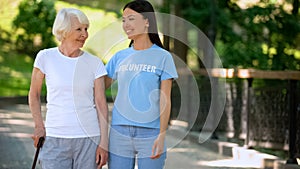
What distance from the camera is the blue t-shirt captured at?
350cm

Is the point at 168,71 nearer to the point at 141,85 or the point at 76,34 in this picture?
the point at 141,85

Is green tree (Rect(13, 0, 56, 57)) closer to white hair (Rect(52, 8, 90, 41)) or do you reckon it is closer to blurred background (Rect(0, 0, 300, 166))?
blurred background (Rect(0, 0, 300, 166))

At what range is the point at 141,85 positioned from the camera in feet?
11.5

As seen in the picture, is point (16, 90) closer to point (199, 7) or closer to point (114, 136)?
point (199, 7)

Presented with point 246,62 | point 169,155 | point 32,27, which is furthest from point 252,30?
point 32,27

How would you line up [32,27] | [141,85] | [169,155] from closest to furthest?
[141,85]
[169,155]
[32,27]

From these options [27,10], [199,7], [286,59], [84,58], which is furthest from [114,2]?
[84,58]

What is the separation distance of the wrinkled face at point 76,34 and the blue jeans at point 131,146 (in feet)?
1.64

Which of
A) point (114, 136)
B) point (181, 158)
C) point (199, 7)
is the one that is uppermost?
point (199, 7)

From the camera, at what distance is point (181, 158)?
884 centimetres

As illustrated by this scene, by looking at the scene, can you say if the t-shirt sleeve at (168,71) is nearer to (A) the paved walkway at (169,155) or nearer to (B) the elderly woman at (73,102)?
(B) the elderly woman at (73,102)

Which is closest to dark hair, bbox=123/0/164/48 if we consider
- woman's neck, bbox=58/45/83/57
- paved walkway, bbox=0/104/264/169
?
woman's neck, bbox=58/45/83/57

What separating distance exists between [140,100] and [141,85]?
0.26 ft

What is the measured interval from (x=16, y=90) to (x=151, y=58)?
59.7ft
